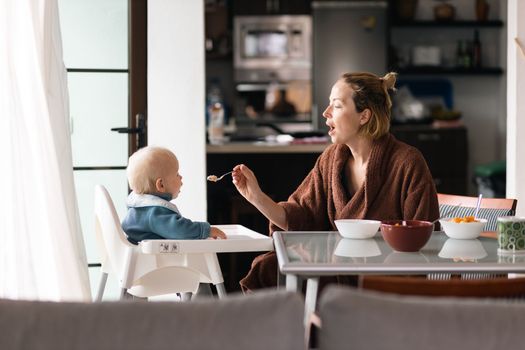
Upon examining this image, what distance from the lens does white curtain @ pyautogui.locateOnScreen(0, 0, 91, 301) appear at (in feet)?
10.4

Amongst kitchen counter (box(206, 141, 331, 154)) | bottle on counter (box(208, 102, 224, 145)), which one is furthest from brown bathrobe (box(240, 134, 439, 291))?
bottle on counter (box(208, 102, 224, 145))

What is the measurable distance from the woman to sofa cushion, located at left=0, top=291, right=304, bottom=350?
1706 mm

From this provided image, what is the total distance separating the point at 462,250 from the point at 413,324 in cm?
113

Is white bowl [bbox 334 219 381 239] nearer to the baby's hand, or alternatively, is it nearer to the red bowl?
the red bowl

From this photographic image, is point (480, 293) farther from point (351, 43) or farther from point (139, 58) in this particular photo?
point (351, 43)

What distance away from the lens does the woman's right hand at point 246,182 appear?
326 centimetres

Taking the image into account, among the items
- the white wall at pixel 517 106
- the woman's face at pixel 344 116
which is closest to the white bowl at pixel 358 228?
the woman's face at pixel 344 116

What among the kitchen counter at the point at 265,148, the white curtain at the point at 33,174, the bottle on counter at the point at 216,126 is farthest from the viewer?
the bottle on counter at the point at 216,126

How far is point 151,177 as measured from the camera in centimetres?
330

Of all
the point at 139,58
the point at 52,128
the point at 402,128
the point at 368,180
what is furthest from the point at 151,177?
the point at 402,128

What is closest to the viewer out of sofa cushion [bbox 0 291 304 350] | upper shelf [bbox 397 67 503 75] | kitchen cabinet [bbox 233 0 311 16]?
sofa cushion [bbox 0 291 304 350]

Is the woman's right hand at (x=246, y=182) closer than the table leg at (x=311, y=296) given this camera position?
No

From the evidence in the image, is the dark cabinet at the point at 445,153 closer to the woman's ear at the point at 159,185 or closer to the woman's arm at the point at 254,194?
the woman's arm at the point at 254,194

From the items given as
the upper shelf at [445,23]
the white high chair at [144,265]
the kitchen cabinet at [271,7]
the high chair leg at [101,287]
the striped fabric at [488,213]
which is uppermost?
the kitchen cabinet at [271,7]
